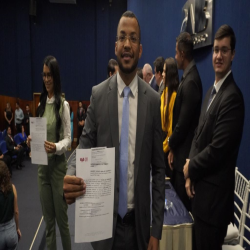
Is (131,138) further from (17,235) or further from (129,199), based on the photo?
(17,235)

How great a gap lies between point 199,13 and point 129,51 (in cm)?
226

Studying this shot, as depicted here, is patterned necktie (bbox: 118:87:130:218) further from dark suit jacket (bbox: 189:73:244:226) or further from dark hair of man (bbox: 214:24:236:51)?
dark hair of man (bbox: 214:24:236:51)

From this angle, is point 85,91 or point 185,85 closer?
point 185,85

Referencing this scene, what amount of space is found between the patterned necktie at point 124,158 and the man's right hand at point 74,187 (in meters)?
0.22

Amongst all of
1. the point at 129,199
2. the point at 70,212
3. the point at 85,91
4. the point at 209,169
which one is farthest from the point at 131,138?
the point at 85,91

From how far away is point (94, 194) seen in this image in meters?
1.01

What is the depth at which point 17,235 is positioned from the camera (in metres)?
2.42

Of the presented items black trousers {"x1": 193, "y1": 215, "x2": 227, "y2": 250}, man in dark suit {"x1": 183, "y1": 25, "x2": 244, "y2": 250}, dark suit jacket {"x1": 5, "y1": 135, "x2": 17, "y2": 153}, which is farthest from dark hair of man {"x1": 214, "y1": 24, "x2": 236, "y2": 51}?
dark suit jacket {"x1": 5, "y1": 135, "x2": 17, "y2": 153}

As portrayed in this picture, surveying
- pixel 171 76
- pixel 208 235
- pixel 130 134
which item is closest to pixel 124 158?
pixel 130 134

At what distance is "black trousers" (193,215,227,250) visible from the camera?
1620mm

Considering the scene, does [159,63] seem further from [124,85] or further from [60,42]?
[60,42]

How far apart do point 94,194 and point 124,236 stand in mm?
315

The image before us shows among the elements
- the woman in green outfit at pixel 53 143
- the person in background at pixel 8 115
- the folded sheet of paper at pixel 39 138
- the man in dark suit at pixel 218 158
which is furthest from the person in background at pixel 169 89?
the person in background at pixel 8 115

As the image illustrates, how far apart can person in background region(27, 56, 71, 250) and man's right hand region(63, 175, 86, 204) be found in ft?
3.65
